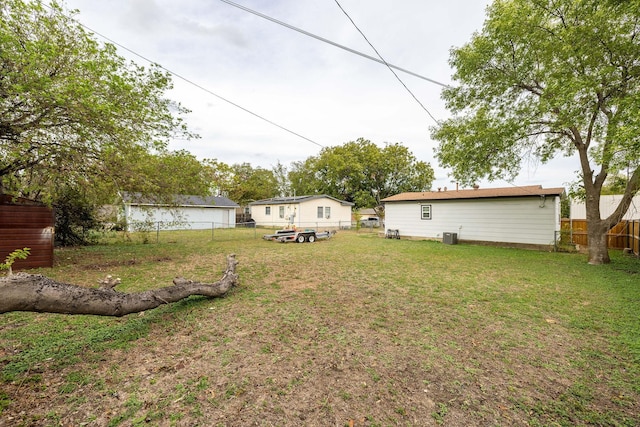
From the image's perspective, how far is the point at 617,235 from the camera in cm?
1229

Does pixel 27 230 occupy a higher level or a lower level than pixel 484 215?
lower

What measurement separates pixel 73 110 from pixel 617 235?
20271 millimetres

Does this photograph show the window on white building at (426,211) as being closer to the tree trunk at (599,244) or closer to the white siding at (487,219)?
the white siding at (487,219)

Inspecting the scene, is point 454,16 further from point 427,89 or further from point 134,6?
point 134,6

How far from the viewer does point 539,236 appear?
1273cm

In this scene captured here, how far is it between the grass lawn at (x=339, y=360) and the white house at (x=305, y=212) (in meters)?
18.2

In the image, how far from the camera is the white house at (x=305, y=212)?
24.3 meters

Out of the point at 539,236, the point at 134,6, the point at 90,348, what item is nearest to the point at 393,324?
the point at 90,348

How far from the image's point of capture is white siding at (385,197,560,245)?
1266 cm

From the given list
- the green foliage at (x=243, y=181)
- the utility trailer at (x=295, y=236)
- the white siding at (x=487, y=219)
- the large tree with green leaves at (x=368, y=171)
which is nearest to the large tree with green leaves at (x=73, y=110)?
the utility trailer at (x=295, y=236)

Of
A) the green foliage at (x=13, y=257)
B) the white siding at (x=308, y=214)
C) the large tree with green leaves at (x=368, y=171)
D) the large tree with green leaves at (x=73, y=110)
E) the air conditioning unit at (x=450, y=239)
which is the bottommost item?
the air conditioning unit at (x=450, y=239)

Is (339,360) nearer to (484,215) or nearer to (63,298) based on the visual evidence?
(63,298)

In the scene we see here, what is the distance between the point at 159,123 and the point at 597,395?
10.0 meters

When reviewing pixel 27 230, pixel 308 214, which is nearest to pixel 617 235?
pixel 308 214
